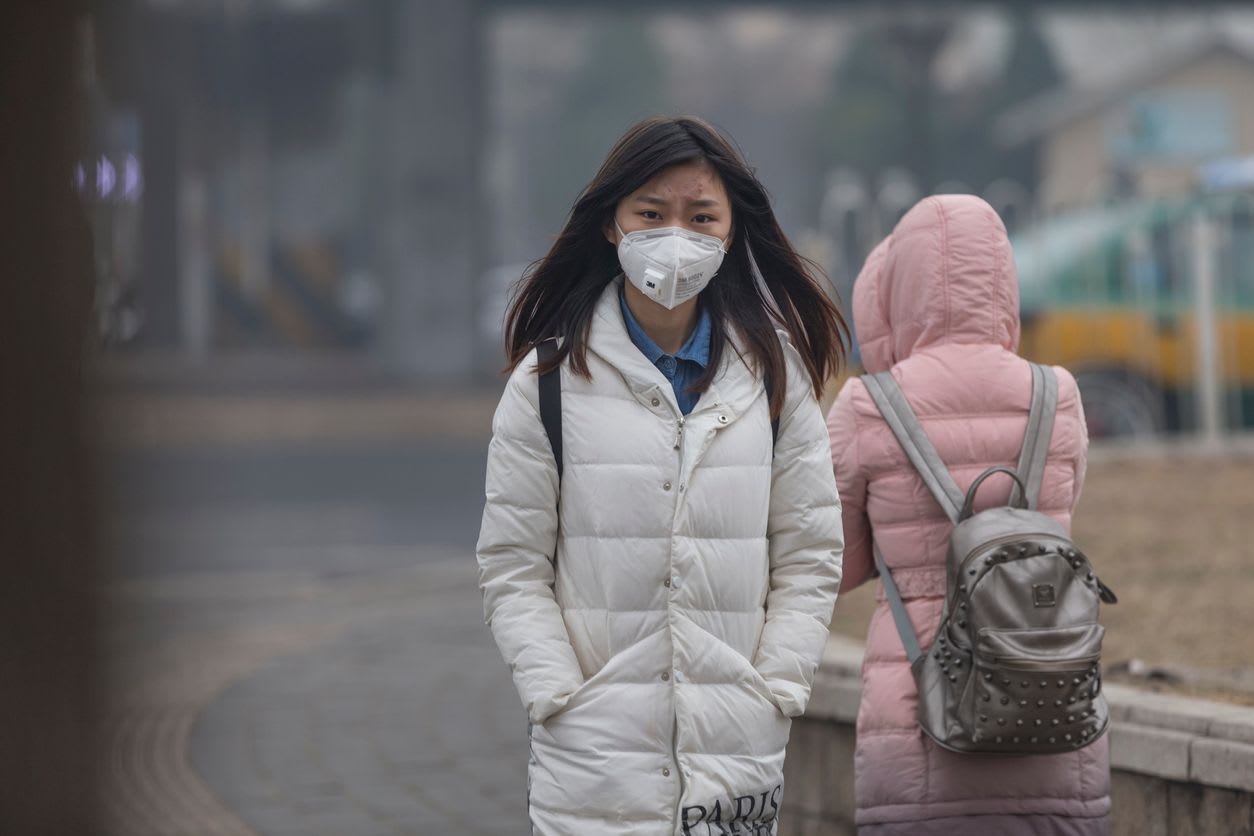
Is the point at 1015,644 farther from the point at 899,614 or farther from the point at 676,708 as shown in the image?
the point at 676,708

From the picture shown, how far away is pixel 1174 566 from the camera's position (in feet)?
26.6

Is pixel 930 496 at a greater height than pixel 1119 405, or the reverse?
pixel 930 496

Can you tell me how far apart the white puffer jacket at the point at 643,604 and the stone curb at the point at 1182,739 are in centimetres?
153

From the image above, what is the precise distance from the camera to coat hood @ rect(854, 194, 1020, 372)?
3562 millimetres

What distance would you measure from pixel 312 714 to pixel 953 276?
419 centimetres

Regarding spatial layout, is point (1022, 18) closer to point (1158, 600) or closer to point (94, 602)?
point (1158, 600)

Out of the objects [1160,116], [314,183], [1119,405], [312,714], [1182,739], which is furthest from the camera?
[314,183]

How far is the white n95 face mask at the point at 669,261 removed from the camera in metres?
3.00

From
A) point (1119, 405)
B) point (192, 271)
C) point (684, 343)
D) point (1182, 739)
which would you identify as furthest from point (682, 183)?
point (192, 271)

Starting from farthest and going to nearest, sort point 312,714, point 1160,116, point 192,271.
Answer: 1. point 1160,116
2. point 192,271
3. point 312,714

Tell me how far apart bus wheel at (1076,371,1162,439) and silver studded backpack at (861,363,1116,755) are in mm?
10045

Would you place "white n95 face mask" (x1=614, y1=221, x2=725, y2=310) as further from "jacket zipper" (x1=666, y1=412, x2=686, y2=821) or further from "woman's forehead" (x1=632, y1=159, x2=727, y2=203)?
"jacket zipper" (x1=666, y1=412, x2=686, y2=821)

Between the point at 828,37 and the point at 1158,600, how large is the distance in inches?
2212

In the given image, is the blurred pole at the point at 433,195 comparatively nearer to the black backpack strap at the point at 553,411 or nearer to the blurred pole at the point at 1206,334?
the blurred pole at the point at 1206,334
